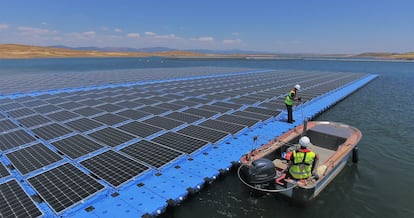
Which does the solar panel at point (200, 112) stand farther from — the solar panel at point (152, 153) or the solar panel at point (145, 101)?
the solar panel at point (152, 153)

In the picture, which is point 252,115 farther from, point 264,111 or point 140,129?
point 140,129

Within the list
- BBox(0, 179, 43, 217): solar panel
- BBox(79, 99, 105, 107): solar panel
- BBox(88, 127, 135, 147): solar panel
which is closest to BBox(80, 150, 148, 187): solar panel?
BBox(88, 127, 135, 147): solar panel

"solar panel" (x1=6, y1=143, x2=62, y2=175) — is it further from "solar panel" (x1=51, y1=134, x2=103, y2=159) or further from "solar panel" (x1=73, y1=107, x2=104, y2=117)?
"solar panel" (x1=73, y1=107, x2=104, y2=117)

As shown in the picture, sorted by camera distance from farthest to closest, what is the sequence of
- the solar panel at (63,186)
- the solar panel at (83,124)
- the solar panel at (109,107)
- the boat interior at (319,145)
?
the solar panel at (109,107) → the solar panel at (83,124) → the boat interior at (319,145) → the solar panel at (63,186)

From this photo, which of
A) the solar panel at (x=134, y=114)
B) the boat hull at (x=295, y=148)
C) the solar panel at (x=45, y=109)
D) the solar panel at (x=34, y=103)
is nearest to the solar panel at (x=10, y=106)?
the solar panel at (x=34, y=103)

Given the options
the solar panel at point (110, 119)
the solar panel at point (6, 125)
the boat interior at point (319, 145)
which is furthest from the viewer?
the solar panel at point (110, 119)

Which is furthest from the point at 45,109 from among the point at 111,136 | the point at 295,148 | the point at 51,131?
the point at 295,148
